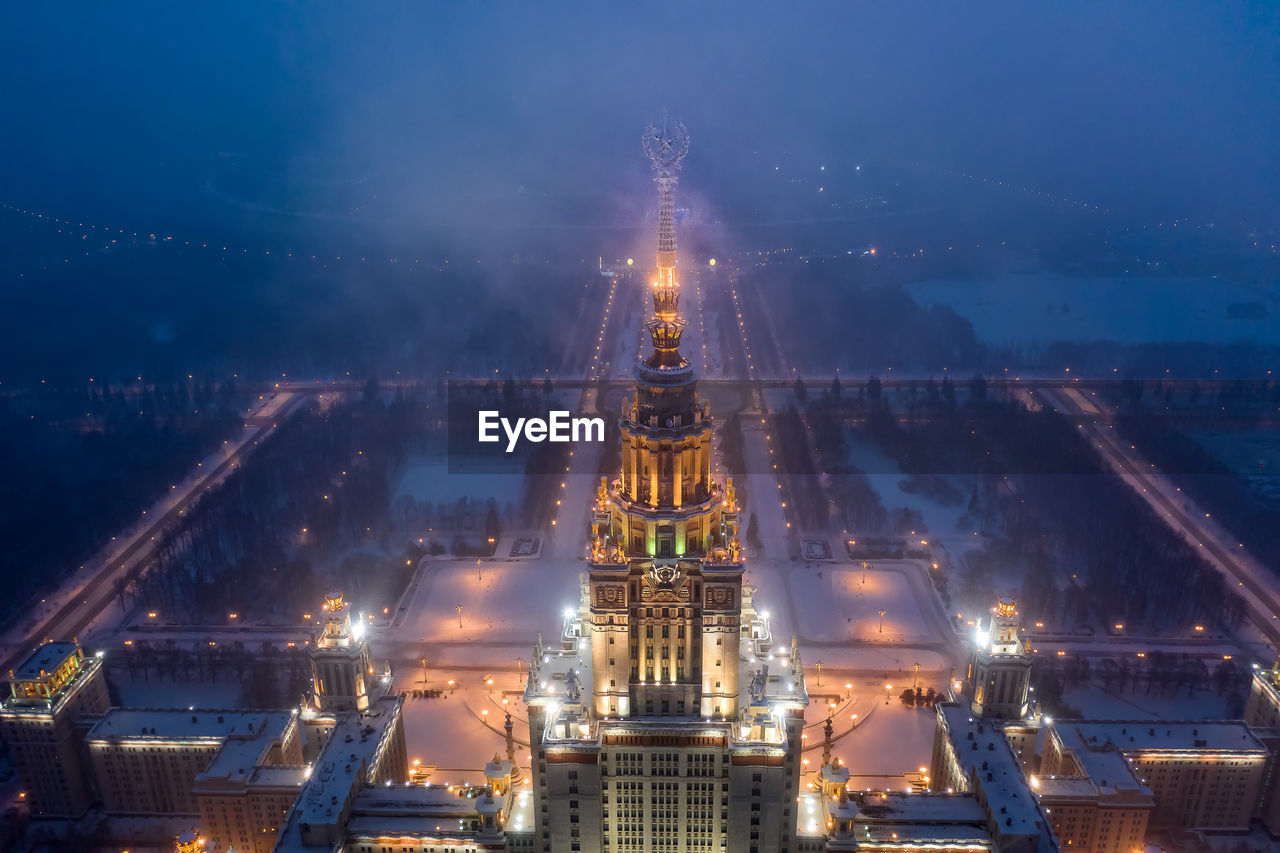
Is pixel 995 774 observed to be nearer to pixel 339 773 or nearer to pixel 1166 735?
pixel 1166 735

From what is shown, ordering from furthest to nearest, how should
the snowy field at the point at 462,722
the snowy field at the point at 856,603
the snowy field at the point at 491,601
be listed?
the snowy field at the point at 491,601 → the snowy field at the point at 856,603 → the snowy field at the point at 462,722

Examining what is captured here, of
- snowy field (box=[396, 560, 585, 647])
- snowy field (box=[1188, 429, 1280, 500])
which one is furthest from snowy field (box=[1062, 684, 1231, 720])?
snowy field (box=[1188, 429, 1280, 500])

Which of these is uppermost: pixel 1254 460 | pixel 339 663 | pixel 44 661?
pixel 1254 460

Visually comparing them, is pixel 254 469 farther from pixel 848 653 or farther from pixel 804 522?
pixel 848 653

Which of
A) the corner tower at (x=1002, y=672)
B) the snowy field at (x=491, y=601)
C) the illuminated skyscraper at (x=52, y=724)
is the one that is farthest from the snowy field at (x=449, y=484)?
the corner tower at (x=1002, y=672)

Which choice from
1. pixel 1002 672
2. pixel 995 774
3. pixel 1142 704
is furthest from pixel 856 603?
pixel 995 774

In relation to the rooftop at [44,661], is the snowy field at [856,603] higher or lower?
lower

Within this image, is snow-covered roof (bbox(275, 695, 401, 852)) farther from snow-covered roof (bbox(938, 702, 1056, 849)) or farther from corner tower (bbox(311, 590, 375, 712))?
snow-covered roof (bbox(938, 702, 1056, 849))

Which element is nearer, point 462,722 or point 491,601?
point 462,722

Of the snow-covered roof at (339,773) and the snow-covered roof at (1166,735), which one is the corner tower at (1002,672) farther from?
the snow-covered roof at (339,773)
